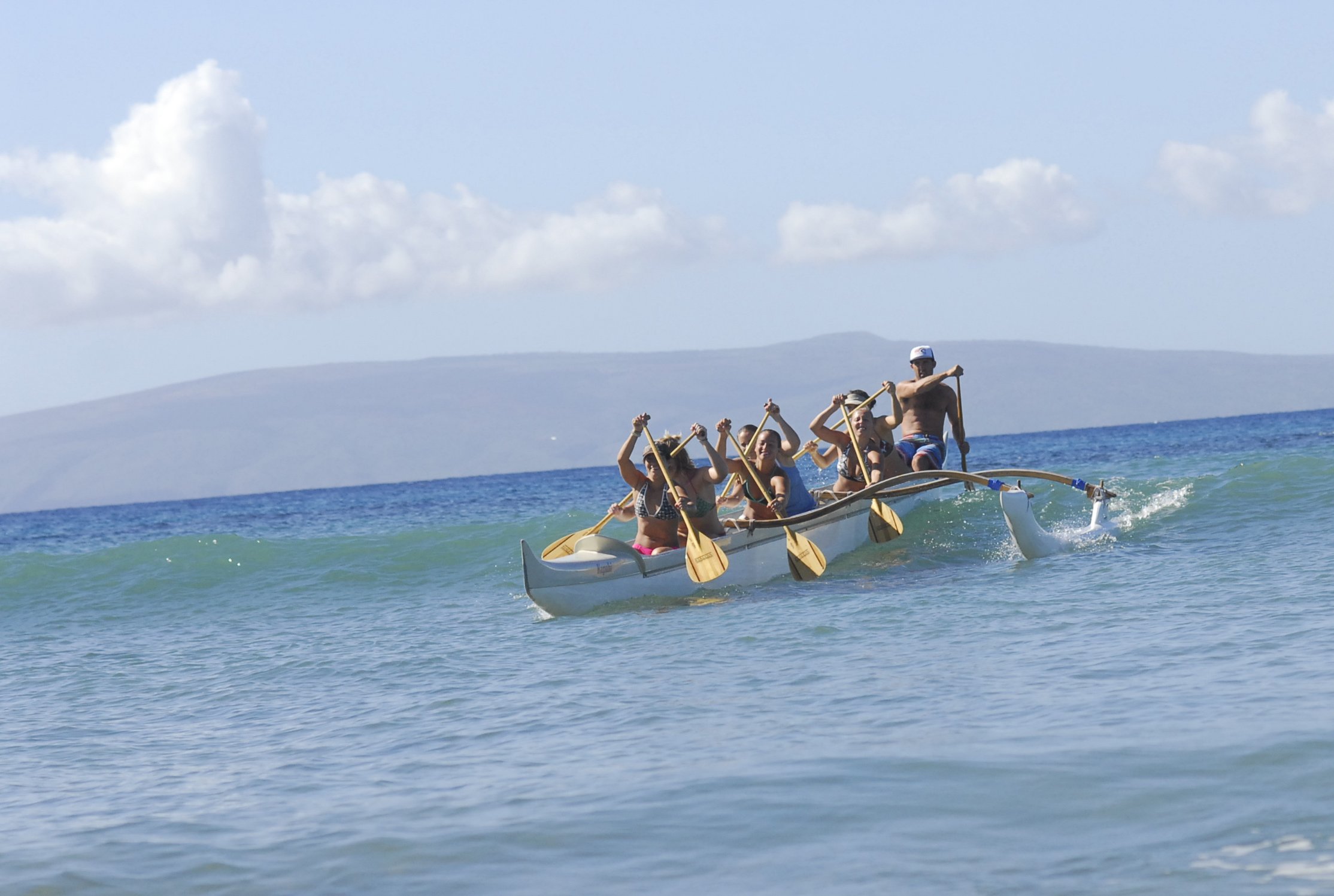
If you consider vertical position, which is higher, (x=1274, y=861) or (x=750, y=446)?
(x=750, y=446)

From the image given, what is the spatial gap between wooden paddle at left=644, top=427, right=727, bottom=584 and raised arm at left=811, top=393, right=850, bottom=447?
2.06 metres

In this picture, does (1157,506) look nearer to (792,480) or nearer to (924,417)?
(924,417)

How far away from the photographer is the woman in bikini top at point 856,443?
15.3 m

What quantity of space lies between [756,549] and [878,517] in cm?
232

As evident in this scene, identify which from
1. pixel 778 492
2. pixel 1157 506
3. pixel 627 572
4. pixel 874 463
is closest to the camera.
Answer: pixel 627 572

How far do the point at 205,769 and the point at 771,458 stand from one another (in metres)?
7.89

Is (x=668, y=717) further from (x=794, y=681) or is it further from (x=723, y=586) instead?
(x=723, y=586)

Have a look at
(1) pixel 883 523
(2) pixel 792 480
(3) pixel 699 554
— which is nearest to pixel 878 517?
(1) pixel 883 523

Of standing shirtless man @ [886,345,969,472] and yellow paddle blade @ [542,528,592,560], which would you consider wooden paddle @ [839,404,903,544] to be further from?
yellow paddle blade @ [542,528,592,560]

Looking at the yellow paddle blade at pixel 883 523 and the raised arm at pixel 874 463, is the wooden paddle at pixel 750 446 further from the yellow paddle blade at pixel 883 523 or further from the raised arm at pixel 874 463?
the yellow paddle blade at pixel 883 523

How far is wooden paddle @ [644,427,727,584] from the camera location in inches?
502

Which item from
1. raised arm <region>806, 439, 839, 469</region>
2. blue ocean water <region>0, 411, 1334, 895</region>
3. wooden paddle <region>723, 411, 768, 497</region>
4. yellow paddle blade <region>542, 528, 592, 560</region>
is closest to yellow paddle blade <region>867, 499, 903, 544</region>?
blue ocean water <region>0, 411, 1334, 895</region>

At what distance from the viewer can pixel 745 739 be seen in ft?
22.8

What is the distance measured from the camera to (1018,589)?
37.5 ft
